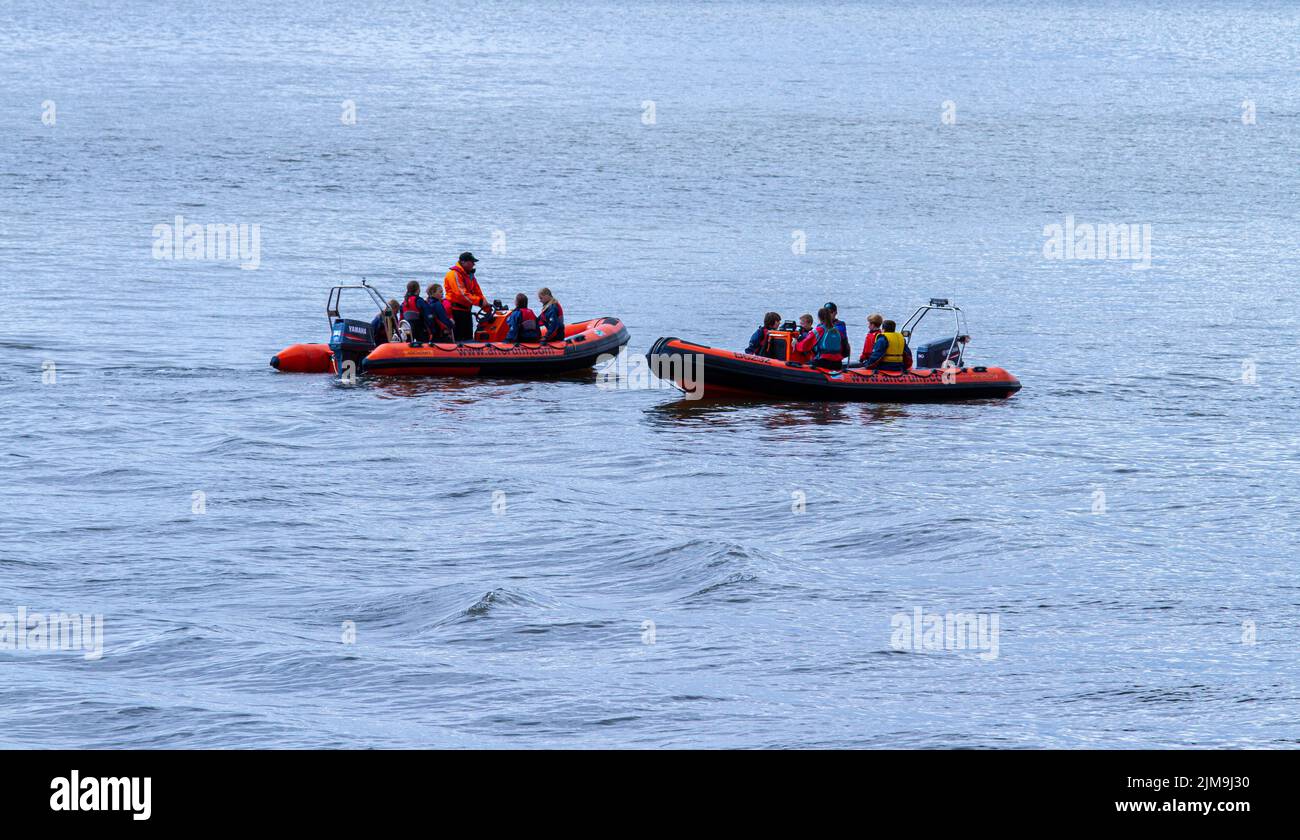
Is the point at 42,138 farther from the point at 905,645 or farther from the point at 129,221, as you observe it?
the point at 905,645

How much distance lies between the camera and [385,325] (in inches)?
888

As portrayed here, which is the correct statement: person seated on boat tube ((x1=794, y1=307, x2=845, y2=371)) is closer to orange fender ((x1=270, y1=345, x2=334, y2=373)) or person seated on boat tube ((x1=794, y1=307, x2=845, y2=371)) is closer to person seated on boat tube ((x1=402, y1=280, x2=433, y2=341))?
person seated on boat tube ((x1=402, y1=280, x2=433, y2=341))

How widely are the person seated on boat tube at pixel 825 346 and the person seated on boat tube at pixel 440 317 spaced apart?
4.90m

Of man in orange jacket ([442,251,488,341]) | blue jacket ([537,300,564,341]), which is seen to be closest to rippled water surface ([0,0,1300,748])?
man in orange jacket ([442,251,488,341])

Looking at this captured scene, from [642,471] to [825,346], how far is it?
11.6 ft

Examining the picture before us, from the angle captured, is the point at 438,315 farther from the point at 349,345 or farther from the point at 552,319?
the point at 552,319

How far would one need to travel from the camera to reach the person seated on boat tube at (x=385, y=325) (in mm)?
22469

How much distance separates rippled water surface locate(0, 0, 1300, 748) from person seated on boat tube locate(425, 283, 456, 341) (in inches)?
29.5

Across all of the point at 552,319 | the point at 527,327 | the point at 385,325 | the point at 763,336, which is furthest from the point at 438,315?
the point at 763,336

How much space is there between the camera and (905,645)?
1245 cm

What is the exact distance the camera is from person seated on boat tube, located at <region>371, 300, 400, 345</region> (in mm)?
22469
